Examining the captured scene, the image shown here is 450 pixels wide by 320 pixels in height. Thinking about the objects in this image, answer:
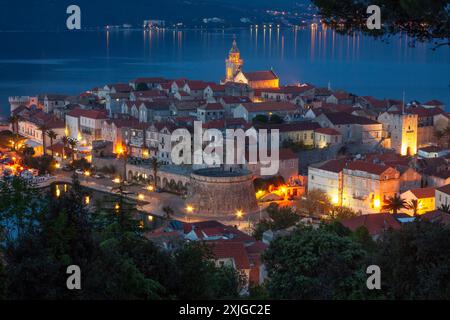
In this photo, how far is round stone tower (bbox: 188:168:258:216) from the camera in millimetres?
20700

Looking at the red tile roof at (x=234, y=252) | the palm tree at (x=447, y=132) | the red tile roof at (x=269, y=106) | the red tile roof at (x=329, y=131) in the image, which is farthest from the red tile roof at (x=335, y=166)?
the red tile roof at (x=269, y=106)

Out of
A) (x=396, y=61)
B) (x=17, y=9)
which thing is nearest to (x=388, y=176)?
(x=396, y=61)

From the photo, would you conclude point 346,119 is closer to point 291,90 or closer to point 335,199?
point 335,199

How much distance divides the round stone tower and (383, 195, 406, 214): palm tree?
11.2 ft

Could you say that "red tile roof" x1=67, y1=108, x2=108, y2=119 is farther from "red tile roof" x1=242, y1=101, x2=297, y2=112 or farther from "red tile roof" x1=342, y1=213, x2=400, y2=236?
"red tile roof" x1=342, y1=213, x2=400, y2=236

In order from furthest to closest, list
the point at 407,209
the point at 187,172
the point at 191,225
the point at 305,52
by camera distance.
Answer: the point at 305,52, the point at 187,172, the point at 407,209, the point at 191,225

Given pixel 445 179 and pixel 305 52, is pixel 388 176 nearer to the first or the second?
pixel 445 179

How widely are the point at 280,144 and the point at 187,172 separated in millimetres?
3093

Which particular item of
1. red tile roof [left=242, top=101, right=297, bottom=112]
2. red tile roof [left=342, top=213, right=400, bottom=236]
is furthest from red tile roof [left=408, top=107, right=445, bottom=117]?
red tile roof [left=342, top=213, right=400, bottom=236]

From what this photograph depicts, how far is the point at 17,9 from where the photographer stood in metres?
115

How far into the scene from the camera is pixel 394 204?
18641mm

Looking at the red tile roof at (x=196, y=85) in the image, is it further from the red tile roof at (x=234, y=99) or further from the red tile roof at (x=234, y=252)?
the red tile roof at (x=234, y=252)

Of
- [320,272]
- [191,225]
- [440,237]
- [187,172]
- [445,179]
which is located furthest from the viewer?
[187,172]

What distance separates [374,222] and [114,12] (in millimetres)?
110826
